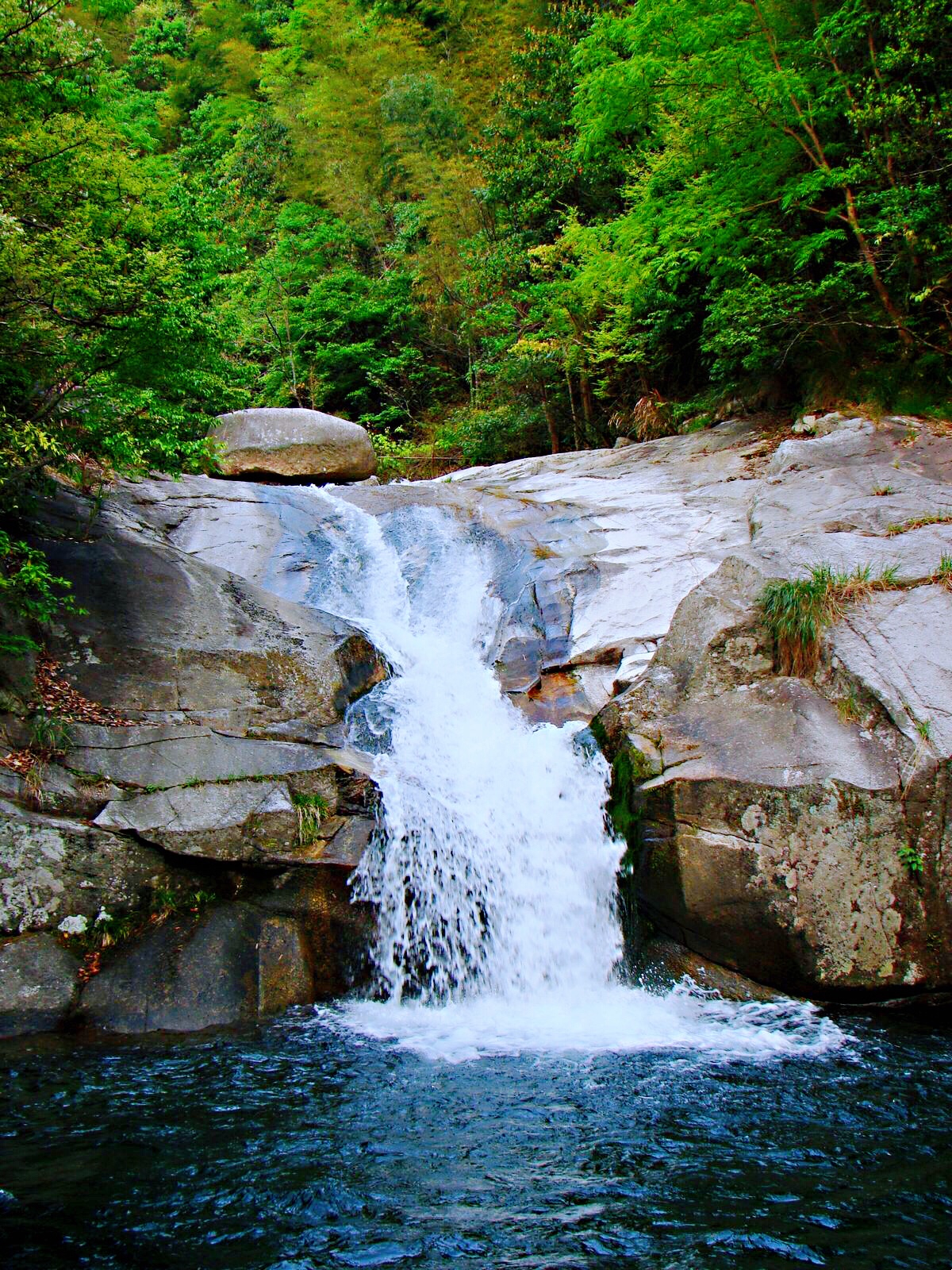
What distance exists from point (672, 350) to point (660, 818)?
1142 centimetres

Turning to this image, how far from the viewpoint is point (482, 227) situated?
1906cm

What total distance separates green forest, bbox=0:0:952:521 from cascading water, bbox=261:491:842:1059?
3.45m

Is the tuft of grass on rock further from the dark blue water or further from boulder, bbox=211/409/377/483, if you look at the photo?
boulder, bbox=211/409/377/483

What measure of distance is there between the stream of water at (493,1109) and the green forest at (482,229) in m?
3.71

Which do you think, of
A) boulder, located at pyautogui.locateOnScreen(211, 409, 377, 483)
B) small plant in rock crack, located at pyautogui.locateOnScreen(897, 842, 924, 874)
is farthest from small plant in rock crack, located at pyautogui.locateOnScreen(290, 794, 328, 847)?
boulder, located at pyautogui.locateOnScreen(211, 409, 377, 483)

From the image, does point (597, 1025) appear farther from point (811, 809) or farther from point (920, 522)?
point (920, 522)

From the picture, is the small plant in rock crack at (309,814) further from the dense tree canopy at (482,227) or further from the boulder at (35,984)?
Result: the dense tree canopy at (482,227)

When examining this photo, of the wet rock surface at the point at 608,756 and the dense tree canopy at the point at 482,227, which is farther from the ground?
the dense tree canopy at the point at 482,227

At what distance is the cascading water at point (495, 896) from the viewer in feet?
17.1

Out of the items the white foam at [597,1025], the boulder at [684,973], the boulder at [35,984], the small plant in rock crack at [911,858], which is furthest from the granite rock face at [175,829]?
the small plant in rock crack at [911,858]

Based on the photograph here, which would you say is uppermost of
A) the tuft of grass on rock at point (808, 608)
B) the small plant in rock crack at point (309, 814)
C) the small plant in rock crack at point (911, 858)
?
the tuft of grass on rock at point (808, 608)

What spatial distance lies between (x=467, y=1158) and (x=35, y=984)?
10.4ft

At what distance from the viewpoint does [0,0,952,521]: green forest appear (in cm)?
Answer: 599

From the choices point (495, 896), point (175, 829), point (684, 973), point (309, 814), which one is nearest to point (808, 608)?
point (684, 973)
